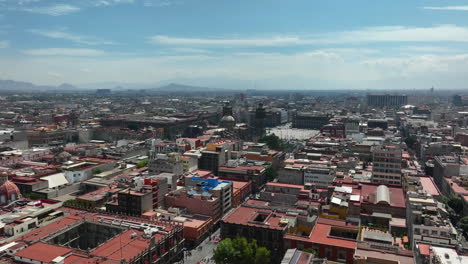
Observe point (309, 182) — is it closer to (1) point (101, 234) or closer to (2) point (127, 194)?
(2) point (127, 194)

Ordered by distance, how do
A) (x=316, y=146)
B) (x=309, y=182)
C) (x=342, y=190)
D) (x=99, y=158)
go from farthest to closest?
(x=316, y=146)
(x=99, y=158)
(x=309, y=182)
(x=342, y=190)

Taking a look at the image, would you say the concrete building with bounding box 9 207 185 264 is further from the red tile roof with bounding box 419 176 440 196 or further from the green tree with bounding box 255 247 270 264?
the red tile roof with bounding box 419 176 440 196

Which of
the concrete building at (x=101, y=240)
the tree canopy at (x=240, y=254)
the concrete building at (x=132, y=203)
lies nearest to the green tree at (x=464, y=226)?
the tree canopy at (x=240, y=254)

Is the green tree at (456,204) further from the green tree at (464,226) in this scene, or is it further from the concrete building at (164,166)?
the concrete building at (164,166)

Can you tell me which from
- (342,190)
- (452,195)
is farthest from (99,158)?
(452,195)

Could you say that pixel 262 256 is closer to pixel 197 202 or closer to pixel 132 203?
pixel 197 202

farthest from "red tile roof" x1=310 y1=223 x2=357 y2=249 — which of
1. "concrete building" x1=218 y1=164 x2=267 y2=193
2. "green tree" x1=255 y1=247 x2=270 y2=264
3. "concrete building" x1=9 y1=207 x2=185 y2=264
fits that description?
"concrete building" x1=218 y1=164 x2=267 y2=193

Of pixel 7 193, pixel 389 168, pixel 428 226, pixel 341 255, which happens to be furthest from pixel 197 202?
pixel 389 168
